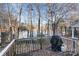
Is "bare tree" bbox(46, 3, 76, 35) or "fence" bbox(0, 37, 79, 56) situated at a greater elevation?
"bare tree" bbox(46, 3, 76, 35)

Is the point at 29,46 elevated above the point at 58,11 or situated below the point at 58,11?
below

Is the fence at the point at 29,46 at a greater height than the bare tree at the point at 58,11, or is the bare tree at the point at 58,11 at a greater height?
the bare tree at the point at 58,11

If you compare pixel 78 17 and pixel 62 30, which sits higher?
pixel 78 17

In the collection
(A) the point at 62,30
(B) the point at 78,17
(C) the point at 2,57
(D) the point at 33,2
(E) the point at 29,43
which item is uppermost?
(D) the point at 33,2

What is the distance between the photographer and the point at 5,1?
1230 mm

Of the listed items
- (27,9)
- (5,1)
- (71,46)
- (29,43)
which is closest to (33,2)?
(27,9)

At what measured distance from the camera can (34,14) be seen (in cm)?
123

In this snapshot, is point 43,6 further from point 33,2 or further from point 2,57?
point 2,57

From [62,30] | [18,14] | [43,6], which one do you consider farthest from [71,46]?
[18,14]

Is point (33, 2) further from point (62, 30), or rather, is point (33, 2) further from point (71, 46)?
point (71, 46)

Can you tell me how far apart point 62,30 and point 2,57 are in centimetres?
52

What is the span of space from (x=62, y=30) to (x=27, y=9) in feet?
1.08

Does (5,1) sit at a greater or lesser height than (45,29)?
greater

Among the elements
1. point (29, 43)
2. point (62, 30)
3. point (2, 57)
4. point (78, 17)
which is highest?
point (78, 17)
